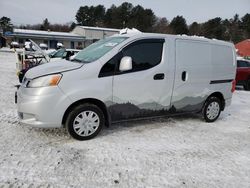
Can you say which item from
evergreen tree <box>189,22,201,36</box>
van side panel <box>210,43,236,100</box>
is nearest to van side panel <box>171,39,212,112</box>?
van side panel <box>210,43,236,100</box>

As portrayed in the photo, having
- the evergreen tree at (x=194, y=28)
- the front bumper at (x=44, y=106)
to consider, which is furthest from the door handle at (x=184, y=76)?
the evergreen tree at (x=194, y=28)

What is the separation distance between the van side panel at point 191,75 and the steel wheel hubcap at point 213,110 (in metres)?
0.30

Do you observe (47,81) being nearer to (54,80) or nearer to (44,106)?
(54,80)

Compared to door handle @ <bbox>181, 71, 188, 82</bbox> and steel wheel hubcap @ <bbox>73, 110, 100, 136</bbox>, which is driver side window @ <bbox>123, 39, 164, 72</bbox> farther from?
steel wheel hubcap @ <bbox>73, 110, 100, 136</bbox>

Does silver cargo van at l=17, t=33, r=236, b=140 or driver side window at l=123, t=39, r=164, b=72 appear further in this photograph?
driver side window at l=123, t=39, r=164, b=72

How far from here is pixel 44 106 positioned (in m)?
4.37

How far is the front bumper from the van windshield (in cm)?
90

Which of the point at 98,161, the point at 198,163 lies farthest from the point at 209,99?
the point at 98,161

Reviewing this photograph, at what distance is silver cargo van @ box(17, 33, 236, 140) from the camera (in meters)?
4.46

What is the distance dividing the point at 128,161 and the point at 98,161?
0.45m

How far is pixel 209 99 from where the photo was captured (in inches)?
248

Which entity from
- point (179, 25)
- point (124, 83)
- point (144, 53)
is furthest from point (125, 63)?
point (179, 25)

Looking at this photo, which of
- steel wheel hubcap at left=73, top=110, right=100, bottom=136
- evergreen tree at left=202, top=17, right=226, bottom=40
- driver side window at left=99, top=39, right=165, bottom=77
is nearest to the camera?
steel wheel hubcap at left=73, top=110, right=100, bottom=136

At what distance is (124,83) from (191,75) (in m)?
1.66
